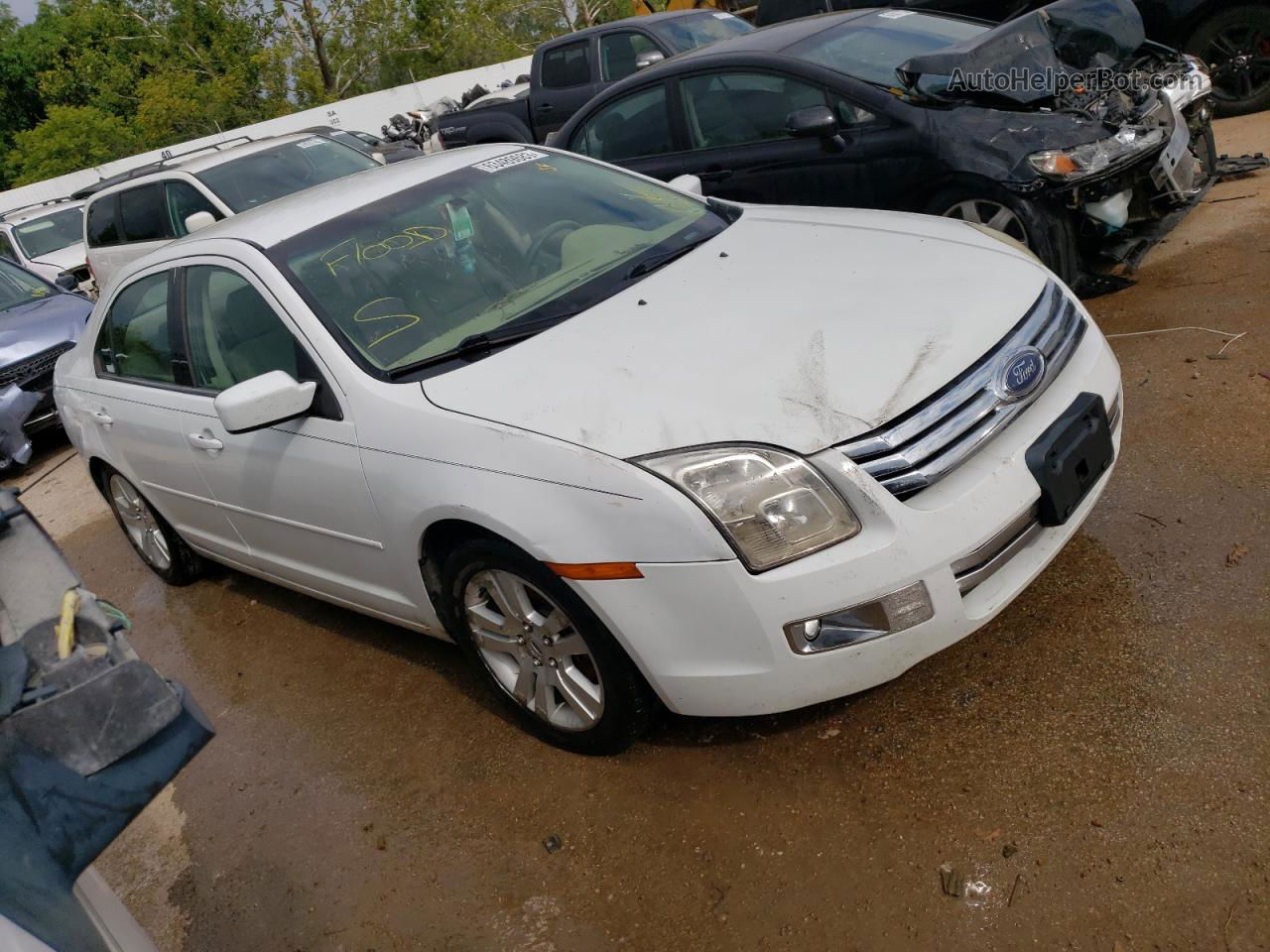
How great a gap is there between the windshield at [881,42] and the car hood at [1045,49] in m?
0.15

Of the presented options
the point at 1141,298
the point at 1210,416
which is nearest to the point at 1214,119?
the point at 1141,298

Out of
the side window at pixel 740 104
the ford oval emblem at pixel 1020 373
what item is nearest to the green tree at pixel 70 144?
the side window at pixel 740 104

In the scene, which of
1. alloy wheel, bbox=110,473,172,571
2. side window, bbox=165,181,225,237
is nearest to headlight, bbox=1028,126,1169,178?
alloy wheel, bbox=110,473,172,571

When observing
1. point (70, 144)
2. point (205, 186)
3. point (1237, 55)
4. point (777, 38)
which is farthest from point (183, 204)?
point (70, 144)

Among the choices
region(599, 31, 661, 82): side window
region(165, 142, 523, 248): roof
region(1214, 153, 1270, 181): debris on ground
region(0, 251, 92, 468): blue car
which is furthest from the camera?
region(599, 31, 661, 82): side window

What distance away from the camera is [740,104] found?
5.97m

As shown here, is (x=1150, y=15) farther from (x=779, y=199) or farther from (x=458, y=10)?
(x=458, y=10)

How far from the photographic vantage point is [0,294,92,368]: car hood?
809 cm

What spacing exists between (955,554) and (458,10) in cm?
4407

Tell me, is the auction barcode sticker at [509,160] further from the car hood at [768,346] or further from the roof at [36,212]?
the roof at [36,212]

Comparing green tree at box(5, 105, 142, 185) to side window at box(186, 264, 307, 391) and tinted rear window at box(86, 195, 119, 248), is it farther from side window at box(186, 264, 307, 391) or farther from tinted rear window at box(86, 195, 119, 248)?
side window at box(186, 264, 307, 391)

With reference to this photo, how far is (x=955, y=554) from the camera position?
8.27 feet

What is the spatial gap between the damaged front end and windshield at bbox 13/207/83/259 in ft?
43.4

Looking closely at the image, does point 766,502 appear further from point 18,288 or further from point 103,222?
point 103,222
